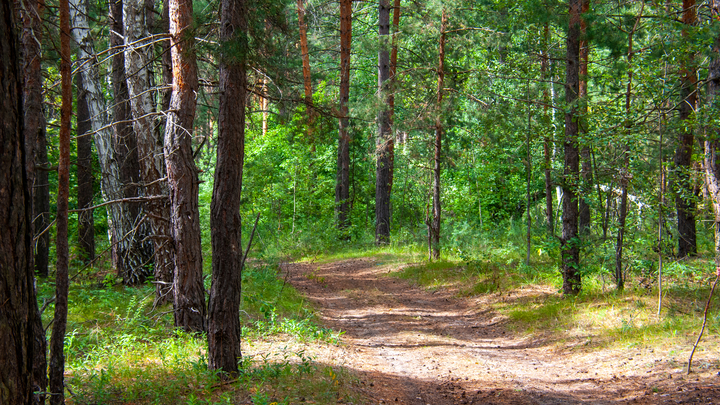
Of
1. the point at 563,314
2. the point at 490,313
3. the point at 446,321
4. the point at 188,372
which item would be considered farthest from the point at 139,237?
the point at 563,314

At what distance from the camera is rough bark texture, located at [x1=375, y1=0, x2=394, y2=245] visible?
41.1 feet

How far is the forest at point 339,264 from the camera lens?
169 inches

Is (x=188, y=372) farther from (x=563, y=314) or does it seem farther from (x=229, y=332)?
(x=563, y=314)

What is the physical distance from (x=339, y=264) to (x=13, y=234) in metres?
11.9

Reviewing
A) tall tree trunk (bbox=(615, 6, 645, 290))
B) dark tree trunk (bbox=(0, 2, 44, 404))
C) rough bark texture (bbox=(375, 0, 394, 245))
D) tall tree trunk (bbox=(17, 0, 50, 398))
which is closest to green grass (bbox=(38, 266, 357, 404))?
tall tree trunk (bbox=(17, 0, 50, 398))

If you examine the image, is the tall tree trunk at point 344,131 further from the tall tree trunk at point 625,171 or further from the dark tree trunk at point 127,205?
the tall tree trunk at point 625,171

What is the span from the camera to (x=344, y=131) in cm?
1631

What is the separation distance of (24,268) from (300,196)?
17043 millimetres

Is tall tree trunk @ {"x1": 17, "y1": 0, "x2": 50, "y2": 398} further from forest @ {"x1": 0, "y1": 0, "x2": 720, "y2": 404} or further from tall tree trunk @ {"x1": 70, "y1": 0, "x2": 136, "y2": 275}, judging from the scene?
tall tree trunk @ {"x1": 70, "y1": 0, "x2": 136, "y2": 275}

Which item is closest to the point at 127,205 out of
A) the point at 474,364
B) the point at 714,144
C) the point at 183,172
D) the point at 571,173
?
the point at 183,172

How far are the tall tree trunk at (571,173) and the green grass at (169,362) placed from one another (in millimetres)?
4352

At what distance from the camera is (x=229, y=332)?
4.80 metres

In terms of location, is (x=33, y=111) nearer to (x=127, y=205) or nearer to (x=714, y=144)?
(x=127, y=205)

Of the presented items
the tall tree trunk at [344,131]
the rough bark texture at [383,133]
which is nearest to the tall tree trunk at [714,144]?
the rough bark texture at [383,133]
